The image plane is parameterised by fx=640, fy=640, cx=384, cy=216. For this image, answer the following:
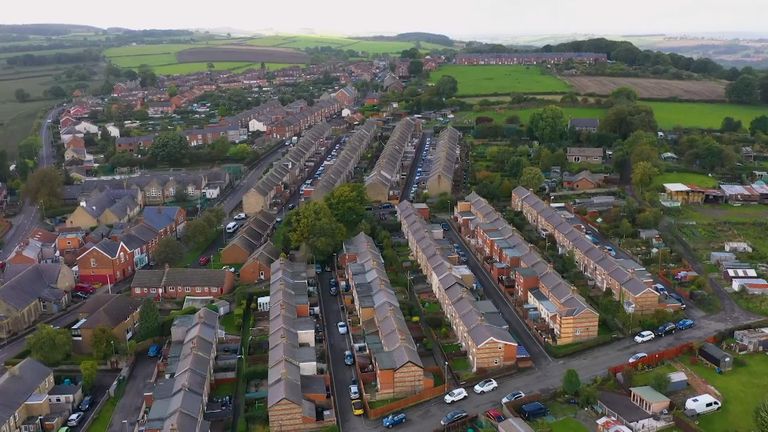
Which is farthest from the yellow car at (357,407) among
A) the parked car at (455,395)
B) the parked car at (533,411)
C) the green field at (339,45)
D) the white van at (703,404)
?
the green field at (339,45)

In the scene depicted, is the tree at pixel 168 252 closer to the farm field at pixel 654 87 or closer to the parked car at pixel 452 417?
the parked car at pixel 452 417

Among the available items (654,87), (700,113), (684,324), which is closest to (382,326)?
(684,324)

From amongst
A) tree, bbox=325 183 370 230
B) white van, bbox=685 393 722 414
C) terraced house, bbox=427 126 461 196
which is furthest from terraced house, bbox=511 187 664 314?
tree, bbox=325 183 370 230

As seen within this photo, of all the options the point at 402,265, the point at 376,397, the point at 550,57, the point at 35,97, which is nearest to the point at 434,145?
the point at 402,265

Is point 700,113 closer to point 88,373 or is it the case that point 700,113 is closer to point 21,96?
point 88,373

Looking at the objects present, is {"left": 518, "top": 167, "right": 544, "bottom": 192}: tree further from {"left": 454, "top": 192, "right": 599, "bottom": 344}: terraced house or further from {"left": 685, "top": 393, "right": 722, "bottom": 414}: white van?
{"left": 685, "top": 393, "right": 722, "bottom": 414}: white van

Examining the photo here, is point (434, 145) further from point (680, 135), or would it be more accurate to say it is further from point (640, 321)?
point (640, 321)
